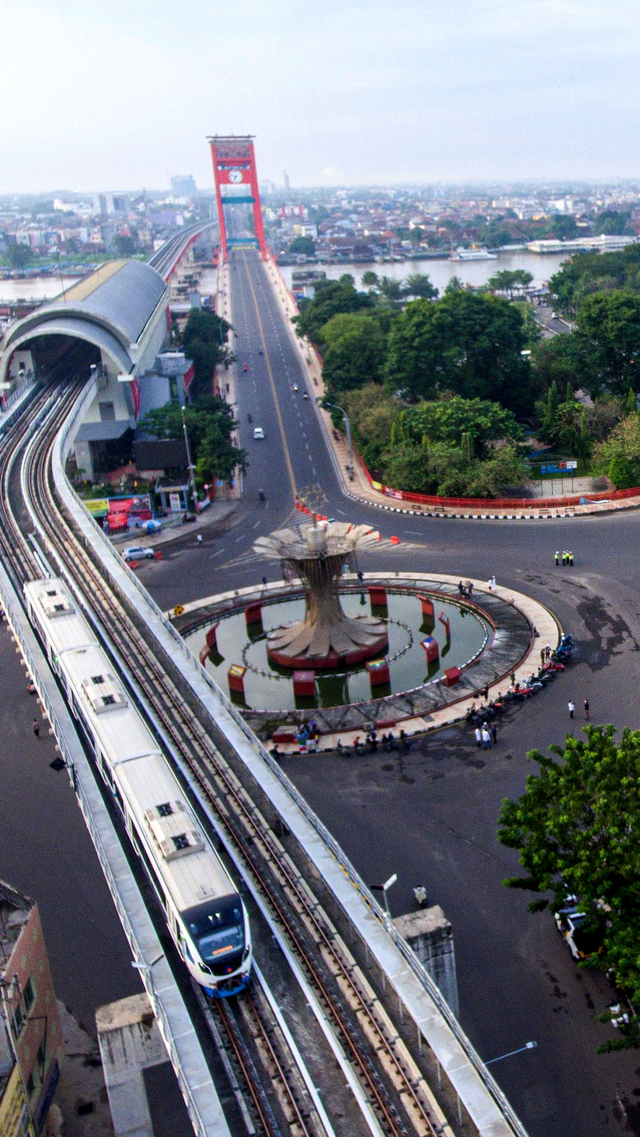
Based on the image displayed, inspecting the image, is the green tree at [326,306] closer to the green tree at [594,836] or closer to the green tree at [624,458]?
the green tree at [624,458]

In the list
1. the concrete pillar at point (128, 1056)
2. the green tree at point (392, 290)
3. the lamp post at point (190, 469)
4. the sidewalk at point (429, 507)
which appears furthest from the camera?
the green tree at point (392, 290)

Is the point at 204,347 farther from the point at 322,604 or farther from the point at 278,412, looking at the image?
the point at 322,604

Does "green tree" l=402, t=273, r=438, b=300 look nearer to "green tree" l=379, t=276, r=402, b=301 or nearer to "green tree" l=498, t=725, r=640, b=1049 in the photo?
"green tree" l=379, t=276, r=402, b=301

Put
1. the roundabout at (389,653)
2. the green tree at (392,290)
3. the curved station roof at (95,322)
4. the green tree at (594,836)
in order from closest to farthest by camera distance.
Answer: the green tree at (594,836)
the roundabout at (389,653)
the curved station roof at (95,322)
the green tree at (392,290)

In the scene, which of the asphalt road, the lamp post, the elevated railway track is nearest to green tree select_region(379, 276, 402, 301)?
the lamp post

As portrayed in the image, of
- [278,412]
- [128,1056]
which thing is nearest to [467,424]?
[278,412]

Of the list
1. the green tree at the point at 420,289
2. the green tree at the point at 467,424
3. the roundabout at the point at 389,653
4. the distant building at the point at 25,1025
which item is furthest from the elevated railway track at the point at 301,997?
the green tree at the point at 420,289
